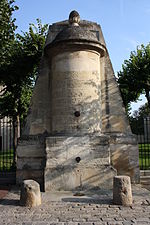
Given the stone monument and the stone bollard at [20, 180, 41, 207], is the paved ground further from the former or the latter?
the stone monument

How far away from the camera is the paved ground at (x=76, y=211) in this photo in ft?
12.7

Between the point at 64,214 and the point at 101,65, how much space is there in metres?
5.67

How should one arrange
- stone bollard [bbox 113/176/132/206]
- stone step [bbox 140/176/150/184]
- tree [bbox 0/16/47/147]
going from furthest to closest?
tree [bbox 0/16/47/147] < stone step [bbox 140/176/150/184] < stone bollard [bbox 113/176/132/206]

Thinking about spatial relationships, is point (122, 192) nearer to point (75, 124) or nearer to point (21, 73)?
point (75, 124)

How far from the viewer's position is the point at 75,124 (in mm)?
6941

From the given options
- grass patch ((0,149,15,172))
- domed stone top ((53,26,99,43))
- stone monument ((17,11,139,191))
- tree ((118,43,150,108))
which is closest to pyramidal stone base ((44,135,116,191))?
stone monument ((17,11,139,191))

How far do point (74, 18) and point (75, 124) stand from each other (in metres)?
3.94

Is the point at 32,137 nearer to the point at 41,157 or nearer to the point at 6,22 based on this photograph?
the point at 41,157

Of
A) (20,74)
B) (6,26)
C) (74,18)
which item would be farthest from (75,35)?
(20,74)

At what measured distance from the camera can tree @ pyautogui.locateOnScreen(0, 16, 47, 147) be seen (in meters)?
9.96

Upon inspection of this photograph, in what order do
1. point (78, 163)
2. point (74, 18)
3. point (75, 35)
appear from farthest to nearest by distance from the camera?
1. point (74, 18)
2. point (75, 35)
3. point (78, 163)

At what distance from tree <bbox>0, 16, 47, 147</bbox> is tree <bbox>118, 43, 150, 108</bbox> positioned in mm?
7543

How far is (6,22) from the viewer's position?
684 cm

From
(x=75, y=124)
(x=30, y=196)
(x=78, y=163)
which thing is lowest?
(x=30, y=196)
